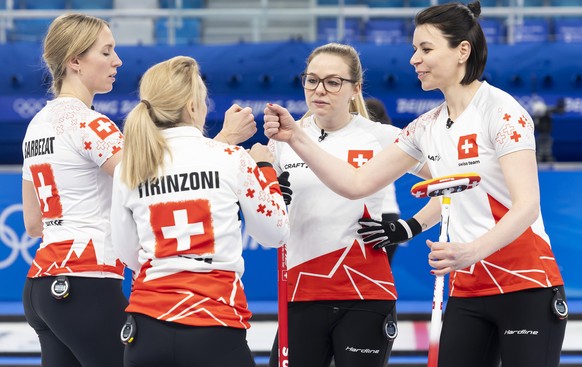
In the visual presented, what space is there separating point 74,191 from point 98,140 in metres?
0.21

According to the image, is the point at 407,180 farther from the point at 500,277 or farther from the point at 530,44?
the point at 530,44

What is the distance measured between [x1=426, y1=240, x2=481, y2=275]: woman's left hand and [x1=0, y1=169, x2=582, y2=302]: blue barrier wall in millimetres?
4285

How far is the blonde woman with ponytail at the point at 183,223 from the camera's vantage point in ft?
8.44

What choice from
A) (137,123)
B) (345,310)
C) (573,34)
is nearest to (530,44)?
(573,34)

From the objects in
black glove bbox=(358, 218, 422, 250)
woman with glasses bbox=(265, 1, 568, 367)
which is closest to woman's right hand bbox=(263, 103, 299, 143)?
woman with glasses bbox=(265, 1, 568, 367)

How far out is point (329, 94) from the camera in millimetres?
3580

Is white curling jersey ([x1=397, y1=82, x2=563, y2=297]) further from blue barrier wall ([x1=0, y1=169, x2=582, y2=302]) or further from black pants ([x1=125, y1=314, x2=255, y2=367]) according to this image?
blue barrier wall ([x1=0, y1=169, x2=582, y2=302])

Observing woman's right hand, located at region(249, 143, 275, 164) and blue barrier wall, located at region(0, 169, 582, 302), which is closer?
woman's right hand, located at region(249, 143, 275, 164)

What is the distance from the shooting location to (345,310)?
347 centimetres

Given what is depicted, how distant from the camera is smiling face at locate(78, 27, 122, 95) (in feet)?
10.6

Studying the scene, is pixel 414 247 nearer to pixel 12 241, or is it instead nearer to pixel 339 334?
pixel 12 241

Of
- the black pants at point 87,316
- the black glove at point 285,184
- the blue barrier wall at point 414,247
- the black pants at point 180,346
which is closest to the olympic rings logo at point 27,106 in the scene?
the blue barrier wall at point 414,247

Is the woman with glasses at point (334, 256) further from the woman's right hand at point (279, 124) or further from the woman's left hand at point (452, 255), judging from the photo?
the woman's left hand at point (452, 255)

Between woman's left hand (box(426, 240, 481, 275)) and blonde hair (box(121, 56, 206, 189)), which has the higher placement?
blonde hair (box(121, 56, 206, 189))
